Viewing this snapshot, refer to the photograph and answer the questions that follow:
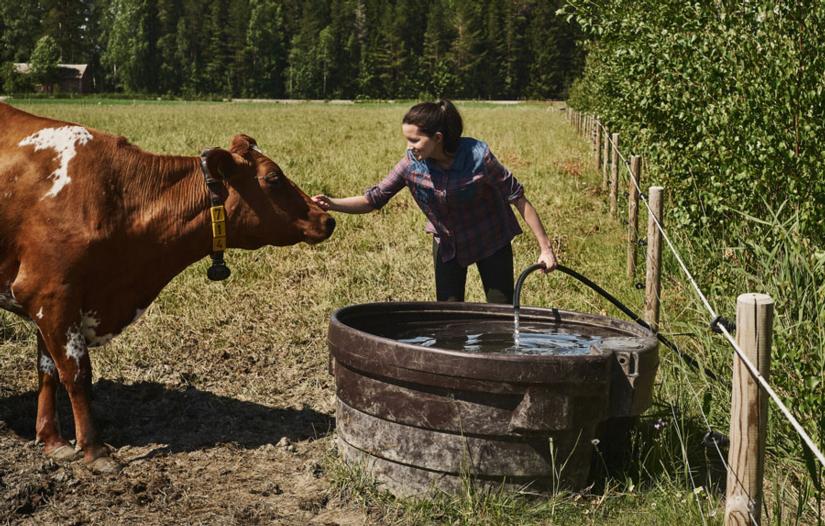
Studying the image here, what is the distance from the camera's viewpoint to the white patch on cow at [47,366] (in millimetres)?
5219

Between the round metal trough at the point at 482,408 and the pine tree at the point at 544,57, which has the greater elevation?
the pine tree at the point at 544,57

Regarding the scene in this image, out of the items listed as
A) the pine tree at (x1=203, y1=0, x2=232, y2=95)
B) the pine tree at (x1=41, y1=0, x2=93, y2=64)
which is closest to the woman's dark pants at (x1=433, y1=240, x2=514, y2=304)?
the pine tree at (x1=203, y1=0, x2=232, y2=95)

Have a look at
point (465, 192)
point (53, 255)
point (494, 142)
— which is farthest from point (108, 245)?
point (494, 142)

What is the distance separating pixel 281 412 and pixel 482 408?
A: 219 cm

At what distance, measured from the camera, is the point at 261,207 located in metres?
5.27

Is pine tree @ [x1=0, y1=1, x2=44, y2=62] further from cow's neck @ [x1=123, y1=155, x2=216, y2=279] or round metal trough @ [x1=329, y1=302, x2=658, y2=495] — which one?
round metal trough @ [x1=329, y1=302, x2=658, y2=495]

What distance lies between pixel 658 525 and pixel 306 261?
620 centimetres

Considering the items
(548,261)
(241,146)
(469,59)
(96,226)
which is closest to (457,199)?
(548,261)

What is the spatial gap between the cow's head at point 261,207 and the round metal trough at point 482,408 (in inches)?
43.6

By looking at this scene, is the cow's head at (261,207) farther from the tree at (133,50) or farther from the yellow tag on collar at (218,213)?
the tree at (133,50)

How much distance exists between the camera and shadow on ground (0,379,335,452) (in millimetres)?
5301

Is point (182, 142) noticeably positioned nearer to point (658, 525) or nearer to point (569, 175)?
point (569, 175)

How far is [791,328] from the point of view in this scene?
431cm

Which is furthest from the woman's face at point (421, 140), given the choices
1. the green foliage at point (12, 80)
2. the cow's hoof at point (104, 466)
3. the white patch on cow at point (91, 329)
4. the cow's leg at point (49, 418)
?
the green foliage at point (12, 80)
